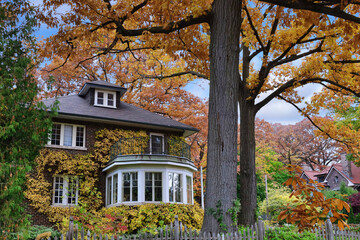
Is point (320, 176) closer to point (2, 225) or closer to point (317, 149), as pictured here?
point (317, 149)

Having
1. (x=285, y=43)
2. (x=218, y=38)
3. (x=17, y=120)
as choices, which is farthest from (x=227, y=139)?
(x=285, y=43)

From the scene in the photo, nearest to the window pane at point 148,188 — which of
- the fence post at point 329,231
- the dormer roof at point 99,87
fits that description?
the dormer roof at point 99,87

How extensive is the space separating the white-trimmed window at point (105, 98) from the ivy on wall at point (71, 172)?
2.43 meters

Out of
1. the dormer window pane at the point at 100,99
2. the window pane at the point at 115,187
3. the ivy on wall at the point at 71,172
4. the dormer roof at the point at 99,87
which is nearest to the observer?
the ivy on wall at the point at 71,172

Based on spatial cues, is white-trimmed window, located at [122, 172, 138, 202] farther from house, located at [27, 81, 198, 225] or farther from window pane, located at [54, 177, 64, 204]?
window pane, located at [54, 177, 64, 204]

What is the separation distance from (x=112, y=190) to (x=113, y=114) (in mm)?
4747

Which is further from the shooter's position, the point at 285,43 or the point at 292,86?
the point at 292,86

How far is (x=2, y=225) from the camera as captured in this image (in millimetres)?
4832

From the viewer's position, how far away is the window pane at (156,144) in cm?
2166

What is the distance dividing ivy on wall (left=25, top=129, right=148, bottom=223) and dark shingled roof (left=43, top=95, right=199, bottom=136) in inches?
35.7

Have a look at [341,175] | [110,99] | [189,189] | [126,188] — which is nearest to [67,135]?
[110,99]

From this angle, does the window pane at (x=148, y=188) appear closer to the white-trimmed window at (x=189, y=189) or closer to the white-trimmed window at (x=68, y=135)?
the white-trimmed window at (x=189, y=189)

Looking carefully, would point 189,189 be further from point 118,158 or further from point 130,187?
point 118,158

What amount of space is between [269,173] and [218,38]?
1175 inches
